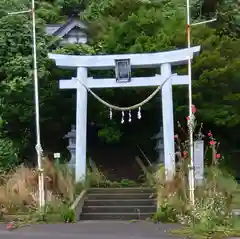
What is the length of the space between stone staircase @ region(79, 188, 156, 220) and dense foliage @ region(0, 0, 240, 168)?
337 cm

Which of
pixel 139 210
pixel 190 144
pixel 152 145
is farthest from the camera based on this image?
pixel 152 145

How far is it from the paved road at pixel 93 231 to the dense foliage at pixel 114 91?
601 centimetres

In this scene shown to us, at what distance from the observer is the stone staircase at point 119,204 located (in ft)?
45.8

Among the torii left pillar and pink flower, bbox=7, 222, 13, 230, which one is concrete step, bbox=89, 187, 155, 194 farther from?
pink flower, bbox=7, 222, 13, 230

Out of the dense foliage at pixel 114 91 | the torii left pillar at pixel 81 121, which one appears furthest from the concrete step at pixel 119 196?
the dense foliage at pixel 114 91

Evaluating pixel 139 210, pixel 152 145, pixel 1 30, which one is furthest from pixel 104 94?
Result: pixel 139 210

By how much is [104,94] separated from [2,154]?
14.4ft

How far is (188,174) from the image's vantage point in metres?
13.0

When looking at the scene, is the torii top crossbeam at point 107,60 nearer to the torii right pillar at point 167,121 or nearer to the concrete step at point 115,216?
the torii right pillar at point 167,121

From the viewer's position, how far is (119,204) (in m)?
14.6

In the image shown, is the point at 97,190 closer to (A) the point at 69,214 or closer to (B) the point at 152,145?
(A) the point at 69,214

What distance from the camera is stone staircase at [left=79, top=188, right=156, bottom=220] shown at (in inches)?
550

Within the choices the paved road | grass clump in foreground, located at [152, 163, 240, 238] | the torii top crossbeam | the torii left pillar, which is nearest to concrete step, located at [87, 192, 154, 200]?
grass clump in foreground, located at [152, 163, 240, 238]

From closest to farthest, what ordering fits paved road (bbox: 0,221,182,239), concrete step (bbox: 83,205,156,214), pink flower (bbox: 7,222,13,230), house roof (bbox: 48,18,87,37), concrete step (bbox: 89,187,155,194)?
paved road (bbox: 0,221,182,239) → pink flower (bbox: 7,222,13,230) → concrete step (bbox: 83,205,156,214) → concrete step (bbox: 89,187,155,194) → house roof (bbox: 48,18,87,37)
